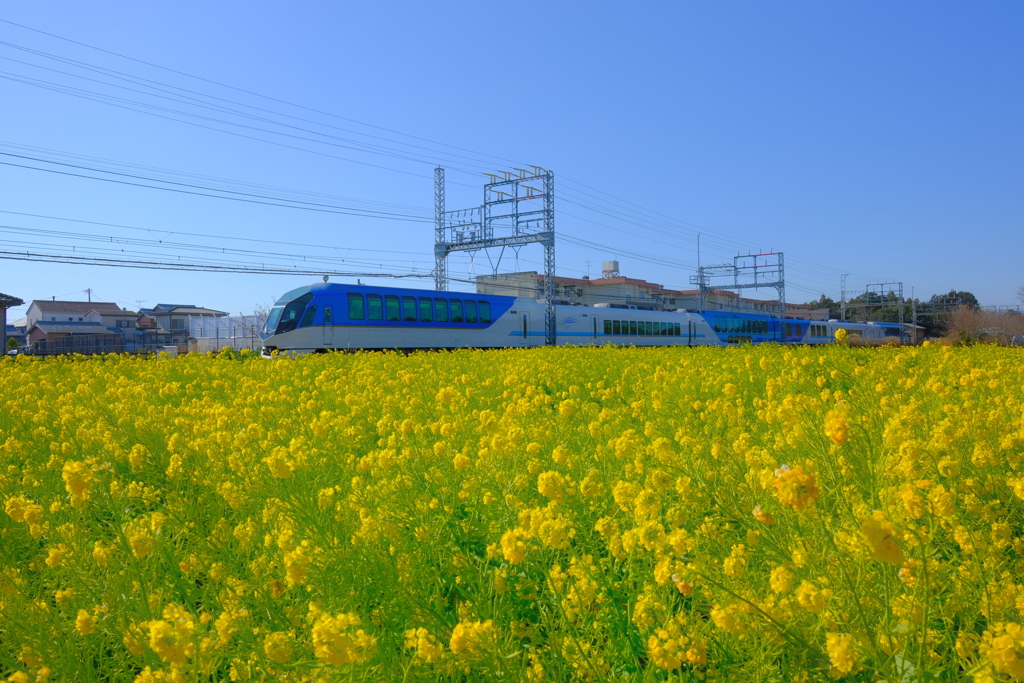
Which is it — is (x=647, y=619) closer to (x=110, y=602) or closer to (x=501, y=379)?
(x=110, y=602)

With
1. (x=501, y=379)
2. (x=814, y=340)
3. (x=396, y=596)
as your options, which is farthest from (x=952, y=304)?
(x=396, y=596)

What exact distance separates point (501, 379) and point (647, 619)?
431cm

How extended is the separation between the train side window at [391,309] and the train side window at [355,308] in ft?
2.22

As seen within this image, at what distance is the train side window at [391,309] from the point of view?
1647cm

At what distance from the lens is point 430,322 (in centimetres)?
1741

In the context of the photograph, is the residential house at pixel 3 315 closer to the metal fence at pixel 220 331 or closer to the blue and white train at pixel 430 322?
the metal fence at pixel 220 331

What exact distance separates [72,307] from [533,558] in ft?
207

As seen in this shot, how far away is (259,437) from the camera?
9.77 ft

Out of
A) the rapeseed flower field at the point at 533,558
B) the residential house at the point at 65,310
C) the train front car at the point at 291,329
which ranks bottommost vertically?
the rapeseed flower field at the point at 533,558

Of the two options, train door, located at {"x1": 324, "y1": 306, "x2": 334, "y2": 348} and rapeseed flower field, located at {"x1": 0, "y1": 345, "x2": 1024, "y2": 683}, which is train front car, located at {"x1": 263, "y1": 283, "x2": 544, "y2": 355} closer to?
train door, located at {"x1": 324, "y1": 306, "x2": 334, "y2": 348}

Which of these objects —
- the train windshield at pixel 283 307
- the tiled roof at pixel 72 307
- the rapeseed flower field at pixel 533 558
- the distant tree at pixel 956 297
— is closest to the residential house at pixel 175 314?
the tiled roof at pixel 72 307

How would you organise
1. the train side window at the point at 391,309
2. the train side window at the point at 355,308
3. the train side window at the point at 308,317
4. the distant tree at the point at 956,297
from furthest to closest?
1. the distant tree at the point at 956,297
2. the train side window at the point at 391,309
3. the train side window at the point at 355,308
4. the train side window at the point at 308,317

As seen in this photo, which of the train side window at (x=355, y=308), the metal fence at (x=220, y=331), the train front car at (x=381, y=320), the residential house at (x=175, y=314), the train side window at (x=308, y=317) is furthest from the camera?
the residential house at (x=175, y=314)

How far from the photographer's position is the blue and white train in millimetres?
15242
